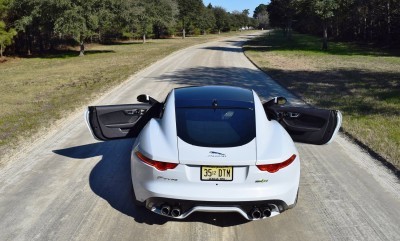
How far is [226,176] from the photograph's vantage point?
3.90 m

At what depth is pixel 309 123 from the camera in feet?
19.9

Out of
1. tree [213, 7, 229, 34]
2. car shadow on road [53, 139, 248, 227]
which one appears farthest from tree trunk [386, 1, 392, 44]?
tree [213, 7, 229, 34]

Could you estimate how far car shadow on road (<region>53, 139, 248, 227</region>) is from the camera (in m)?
4.54

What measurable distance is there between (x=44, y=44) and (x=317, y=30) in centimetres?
5937

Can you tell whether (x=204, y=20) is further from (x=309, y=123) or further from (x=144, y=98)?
(x=309, y=123)

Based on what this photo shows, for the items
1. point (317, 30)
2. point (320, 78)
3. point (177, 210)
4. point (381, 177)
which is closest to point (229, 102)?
point (177, 210)

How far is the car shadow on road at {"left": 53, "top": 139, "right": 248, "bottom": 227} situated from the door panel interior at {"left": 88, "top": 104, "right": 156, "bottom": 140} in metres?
0.60

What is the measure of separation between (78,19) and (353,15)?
3665 centimetres

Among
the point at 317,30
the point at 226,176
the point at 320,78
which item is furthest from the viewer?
the point at 317,30

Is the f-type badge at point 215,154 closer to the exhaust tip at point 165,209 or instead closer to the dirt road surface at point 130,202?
the exhaust tip at point 165,209

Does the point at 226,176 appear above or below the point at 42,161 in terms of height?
above

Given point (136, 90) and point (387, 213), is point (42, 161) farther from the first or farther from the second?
point (136, 90)

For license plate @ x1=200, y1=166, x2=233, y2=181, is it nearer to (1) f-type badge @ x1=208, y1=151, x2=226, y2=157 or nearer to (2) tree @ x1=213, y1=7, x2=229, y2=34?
(1) f-type badge @ x1=208, y1=151, x2=226, y2=157

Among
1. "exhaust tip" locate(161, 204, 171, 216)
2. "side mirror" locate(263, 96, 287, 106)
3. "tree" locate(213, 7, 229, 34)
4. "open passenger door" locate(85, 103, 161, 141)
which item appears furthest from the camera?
"tree" locate(213, 7, 229, 34)
